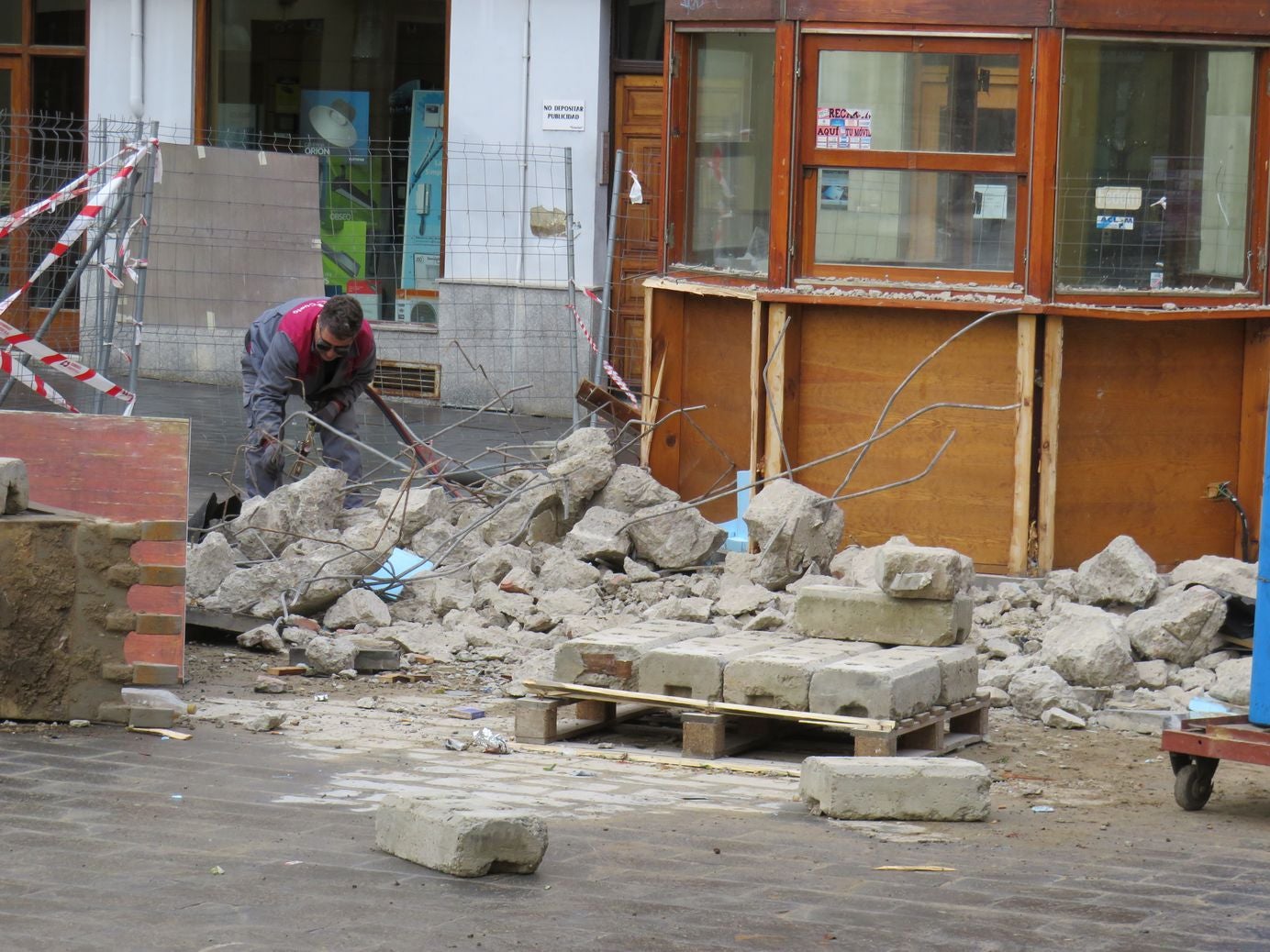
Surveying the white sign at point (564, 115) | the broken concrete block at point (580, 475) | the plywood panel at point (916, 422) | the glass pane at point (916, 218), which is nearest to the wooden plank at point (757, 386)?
the plywood panel at point (916, 422)

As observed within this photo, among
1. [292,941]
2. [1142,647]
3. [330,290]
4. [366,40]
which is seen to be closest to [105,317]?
[330,290]

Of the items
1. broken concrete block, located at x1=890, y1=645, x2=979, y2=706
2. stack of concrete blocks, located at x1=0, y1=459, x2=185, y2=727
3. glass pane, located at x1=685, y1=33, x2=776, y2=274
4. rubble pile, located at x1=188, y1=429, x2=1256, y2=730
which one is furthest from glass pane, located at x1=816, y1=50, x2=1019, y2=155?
stack of concrete blocks, located at x1=0, y1=459, x2=185, y2=727

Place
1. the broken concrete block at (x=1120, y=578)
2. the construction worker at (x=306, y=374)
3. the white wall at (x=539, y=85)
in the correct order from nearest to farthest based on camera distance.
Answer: the broken concrete block at (x=1120, y=578) < the construction worker at (x=306, y=374) < the white wall at (x=539, y=85)

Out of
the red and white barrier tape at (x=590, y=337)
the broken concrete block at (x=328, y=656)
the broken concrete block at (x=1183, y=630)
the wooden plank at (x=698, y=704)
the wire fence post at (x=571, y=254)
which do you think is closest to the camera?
the wooden plank at (x=698, y=704)

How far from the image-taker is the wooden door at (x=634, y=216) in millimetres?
16891

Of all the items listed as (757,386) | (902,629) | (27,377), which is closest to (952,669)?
(902,629)

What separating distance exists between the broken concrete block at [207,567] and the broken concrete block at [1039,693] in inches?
155

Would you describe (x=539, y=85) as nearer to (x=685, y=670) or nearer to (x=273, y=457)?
(x=273, y=457)

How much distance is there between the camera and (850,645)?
791 centimetres

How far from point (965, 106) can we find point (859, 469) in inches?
81.2

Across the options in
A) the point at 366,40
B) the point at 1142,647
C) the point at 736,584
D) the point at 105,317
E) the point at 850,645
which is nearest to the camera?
the point at 850,645

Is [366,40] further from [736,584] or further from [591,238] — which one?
[736,584]

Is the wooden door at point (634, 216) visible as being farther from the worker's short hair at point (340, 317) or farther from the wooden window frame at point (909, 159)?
the wooden window frame at point (909, 159)

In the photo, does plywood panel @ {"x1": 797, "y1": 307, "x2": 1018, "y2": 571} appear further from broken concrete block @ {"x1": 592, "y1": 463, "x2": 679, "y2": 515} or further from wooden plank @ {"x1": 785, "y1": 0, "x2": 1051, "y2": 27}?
wooden plank @ {"x1": 785, "y1": 0, "x2": 1051, "y2": 27}
